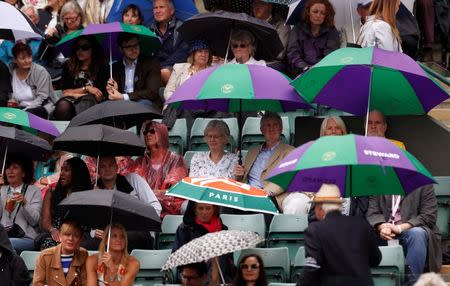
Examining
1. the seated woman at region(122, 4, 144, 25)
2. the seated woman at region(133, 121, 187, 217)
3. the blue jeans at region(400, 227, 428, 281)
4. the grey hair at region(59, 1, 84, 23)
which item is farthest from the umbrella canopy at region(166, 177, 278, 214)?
the grey hair at region(59, 1, 84, 23)

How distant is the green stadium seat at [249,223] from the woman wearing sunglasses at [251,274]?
5.20ft

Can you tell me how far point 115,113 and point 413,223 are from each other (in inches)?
133

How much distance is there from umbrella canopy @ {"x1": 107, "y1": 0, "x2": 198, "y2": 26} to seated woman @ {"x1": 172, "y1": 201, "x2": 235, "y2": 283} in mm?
4992

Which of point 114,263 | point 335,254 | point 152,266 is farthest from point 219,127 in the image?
point 335,254

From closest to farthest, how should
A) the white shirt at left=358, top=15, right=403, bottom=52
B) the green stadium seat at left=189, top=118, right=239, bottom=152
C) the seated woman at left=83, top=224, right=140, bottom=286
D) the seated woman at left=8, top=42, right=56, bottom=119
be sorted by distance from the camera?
the seated woman at left=83, top=224, right=140, bottom=286
the white shirt at left=358, top=15, right=403, bottom=52
the green stadium seat at left=189, top=118, right=239, bottom=152
the seated woman at left=8, top=42, right=56, bottom=119

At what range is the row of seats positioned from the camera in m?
14.7

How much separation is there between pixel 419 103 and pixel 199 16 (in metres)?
3.15

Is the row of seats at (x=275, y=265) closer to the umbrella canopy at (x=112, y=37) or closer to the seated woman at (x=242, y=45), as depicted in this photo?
the seated woman at (x=242, y=45)

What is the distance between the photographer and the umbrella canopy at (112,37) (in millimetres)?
18531

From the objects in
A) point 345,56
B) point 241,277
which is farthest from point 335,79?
point 241,277

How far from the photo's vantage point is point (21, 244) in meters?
16.4

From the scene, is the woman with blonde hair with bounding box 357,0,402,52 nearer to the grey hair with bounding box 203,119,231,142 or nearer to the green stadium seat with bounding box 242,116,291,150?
the green stadium seat with bounding box 242,116,291,150

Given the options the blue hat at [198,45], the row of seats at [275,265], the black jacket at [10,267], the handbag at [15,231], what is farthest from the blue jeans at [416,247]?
the blue hat at [198,45]

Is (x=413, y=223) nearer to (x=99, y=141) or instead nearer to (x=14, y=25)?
(x=99, y=141)
